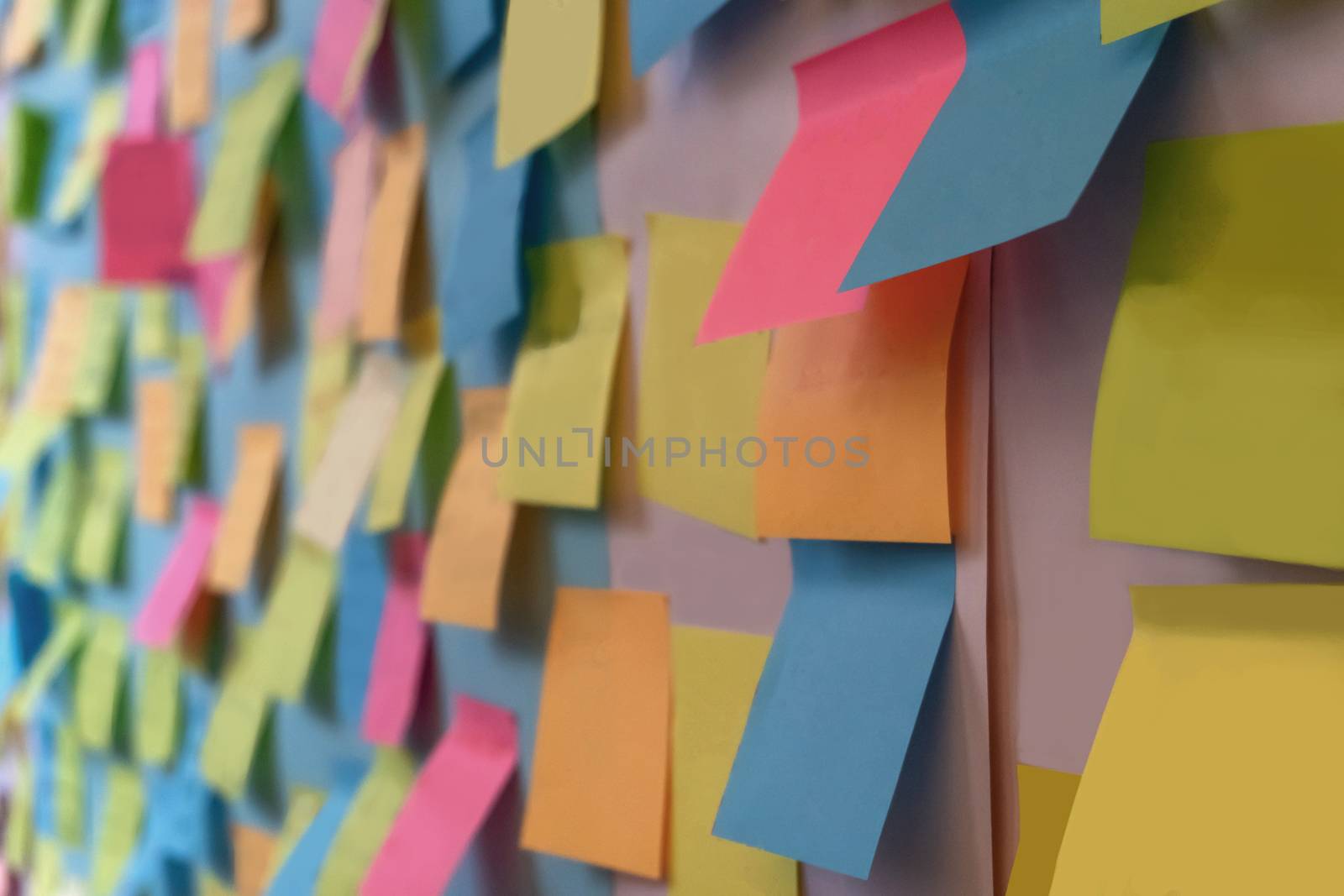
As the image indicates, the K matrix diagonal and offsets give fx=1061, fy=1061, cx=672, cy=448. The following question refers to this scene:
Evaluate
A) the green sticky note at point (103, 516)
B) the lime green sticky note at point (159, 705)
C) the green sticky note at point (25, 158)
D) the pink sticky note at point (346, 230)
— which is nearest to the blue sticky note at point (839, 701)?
the pink sticky note at point (346, 230)

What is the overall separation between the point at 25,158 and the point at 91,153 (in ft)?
0.38

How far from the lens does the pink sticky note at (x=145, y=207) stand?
764 millimetres

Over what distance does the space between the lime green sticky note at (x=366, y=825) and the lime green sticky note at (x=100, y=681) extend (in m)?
0.41

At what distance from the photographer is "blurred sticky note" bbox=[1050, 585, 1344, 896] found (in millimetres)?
232

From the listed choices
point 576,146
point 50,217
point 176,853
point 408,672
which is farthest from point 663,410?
point 50,217

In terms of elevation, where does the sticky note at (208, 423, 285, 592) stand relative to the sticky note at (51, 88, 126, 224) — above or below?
below

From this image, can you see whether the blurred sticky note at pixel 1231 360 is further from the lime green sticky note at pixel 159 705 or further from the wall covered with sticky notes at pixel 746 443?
the lime green sticky note at pixel 159 705

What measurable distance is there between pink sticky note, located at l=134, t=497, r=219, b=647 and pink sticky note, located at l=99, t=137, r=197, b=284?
18cm

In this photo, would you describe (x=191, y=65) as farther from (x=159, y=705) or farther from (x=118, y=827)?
(x=118, y=827)

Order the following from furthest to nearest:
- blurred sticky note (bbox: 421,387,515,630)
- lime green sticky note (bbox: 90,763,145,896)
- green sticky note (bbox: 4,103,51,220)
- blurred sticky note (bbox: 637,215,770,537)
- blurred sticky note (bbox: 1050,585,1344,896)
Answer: green sticky note (bbox: 4,103,51,220) → lime green sticky note (bbox: 90,763,145,896) → blurred sticky note (bbox: 421,387,515,630) → blurred sticky note (bbox: 637,215,770,537) → blurred sticky note (bbox: 1050,585,1344,896)

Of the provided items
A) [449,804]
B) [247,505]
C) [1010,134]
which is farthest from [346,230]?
[1010,134]

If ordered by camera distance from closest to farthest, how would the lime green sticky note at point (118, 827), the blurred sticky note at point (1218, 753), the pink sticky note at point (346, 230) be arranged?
the blurred sticky note at point (1218, 753)
the pink sticky note at point (346, 230)
the lime green sticky note at point (118, 827)

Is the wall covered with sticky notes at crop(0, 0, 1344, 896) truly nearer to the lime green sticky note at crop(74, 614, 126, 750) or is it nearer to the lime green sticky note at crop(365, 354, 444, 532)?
the lime green sticky note at crop(365, 354, 444, 532)

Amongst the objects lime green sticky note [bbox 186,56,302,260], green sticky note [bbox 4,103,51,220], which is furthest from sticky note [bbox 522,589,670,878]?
green sticky note [bbox 4,103,51,220]
